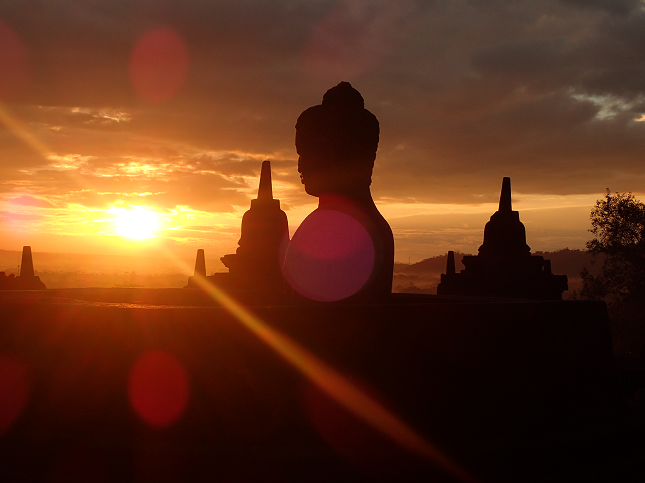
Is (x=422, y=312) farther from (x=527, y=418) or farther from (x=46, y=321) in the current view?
(x=46, y=321)

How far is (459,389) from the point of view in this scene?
168 inches

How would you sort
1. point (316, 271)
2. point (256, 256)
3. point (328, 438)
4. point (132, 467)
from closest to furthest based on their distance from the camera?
point (132, 467) < point (328, 438) < point (316, 271) < point (256, 256)

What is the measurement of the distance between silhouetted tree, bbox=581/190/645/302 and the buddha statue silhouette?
17170mm

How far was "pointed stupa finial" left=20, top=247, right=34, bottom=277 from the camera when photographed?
15.7m

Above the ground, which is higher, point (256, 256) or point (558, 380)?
point (256, 256)

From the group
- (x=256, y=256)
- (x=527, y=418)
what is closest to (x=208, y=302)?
(x=527, y=418)

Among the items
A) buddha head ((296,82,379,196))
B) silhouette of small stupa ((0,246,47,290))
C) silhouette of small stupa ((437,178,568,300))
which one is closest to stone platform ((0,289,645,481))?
buddha head ((296,82,379,196))

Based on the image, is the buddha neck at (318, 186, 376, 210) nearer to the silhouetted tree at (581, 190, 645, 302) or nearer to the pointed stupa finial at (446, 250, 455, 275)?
the pointed stupa finial at (446, 250, 455, 275)

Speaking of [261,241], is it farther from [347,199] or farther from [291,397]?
[291,397]

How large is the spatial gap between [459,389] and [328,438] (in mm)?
1094

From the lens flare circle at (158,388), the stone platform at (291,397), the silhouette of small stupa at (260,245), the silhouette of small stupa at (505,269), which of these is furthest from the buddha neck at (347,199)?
the silhouette of small stupa at (505,269)

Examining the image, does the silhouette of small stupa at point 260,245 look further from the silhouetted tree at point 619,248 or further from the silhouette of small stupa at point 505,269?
the silhouetted tree at point 619,248

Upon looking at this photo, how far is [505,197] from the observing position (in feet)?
51.1

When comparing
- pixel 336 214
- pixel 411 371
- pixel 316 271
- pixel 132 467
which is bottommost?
pixel 132 467
